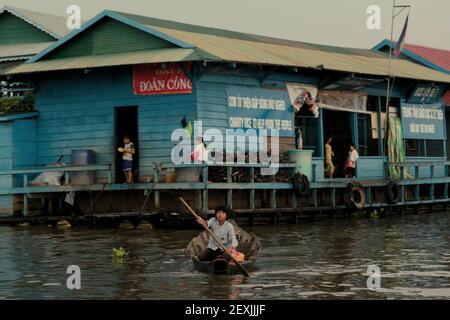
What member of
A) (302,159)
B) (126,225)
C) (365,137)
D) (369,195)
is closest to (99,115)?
(126,225)

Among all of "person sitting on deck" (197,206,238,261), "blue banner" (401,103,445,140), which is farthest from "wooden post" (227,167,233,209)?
"blue banner" (401,103,445,140)

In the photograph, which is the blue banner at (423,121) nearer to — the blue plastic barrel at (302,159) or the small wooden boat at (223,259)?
the blue plastic barrel at (302,159)

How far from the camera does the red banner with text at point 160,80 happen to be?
2350 cm

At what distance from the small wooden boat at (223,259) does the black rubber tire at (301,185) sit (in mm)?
8282

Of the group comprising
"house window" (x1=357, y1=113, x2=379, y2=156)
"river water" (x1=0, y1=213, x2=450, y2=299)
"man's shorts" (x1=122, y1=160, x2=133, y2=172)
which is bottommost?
"river water" (x1=0, y1=213, x2=450, y2=299)

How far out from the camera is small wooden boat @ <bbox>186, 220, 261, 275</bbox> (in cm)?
1458

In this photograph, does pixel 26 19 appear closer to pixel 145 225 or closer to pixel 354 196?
pixel 145 225

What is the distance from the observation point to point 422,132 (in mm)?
31750

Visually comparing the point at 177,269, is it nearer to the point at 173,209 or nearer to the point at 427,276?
the point at 427,276

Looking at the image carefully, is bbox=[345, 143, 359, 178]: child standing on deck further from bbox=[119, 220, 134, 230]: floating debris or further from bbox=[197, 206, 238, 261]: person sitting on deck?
bbox=[197, 206, 238, 261]: person sitting on deck

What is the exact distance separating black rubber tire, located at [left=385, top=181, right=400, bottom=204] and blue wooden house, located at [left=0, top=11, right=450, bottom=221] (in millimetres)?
142

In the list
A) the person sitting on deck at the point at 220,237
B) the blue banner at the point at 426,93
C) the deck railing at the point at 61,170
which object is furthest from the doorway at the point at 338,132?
the person sitting on deck at the point at 220,237
